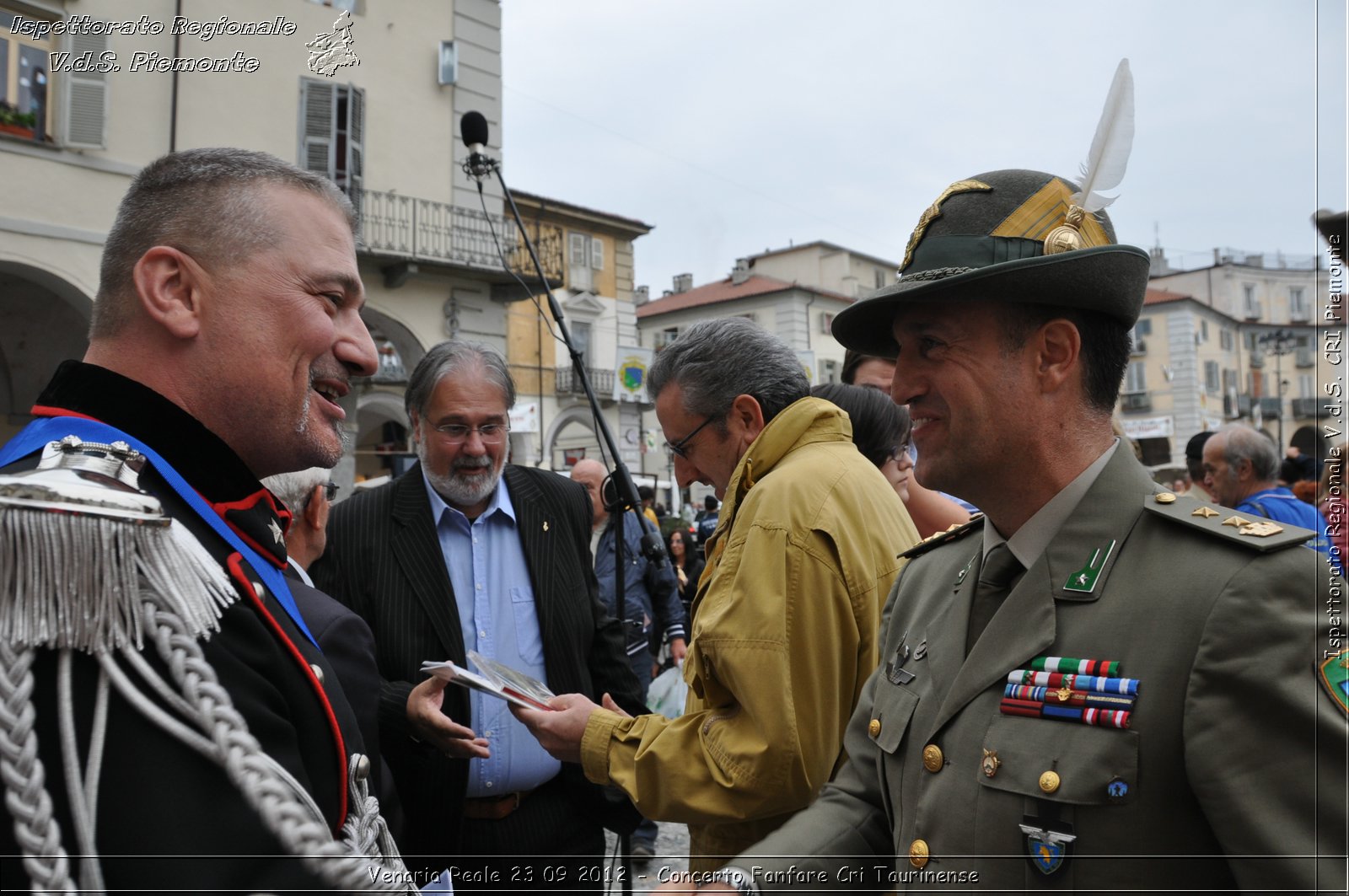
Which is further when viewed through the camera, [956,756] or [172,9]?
[172,9]

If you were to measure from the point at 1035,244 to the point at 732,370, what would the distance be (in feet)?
3.45

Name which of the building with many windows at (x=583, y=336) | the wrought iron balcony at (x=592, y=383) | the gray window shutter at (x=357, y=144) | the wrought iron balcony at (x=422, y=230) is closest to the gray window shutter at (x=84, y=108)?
the wrought iron balcony at (x=422, y=230)

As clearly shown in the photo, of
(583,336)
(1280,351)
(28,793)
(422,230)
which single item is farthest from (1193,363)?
(28,793)

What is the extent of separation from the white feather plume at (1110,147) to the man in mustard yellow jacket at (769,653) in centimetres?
84

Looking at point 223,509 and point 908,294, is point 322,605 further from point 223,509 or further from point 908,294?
point 908,294

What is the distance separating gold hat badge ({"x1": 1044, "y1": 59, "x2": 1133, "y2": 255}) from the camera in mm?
1564

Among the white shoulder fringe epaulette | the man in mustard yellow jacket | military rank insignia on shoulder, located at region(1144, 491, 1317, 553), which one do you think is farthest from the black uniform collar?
military rank insignia on shoulder, located at region(1144, 491, 1317, 553)

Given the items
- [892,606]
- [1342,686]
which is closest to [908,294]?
[892,606]

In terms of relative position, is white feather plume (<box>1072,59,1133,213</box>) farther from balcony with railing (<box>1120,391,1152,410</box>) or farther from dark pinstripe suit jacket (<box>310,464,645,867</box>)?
balcony with railing (<box>1120,391,1152,410</box>)

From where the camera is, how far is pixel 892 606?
6.23 feet

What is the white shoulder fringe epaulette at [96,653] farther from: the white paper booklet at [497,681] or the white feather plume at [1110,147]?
the white feather plume at [1110,147]

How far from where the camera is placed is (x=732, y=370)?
251 cm

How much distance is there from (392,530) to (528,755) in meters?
0.86

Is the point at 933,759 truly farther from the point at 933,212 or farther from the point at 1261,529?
the point at 933,212
